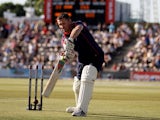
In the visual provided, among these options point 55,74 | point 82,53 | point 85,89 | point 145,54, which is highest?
point 82,53

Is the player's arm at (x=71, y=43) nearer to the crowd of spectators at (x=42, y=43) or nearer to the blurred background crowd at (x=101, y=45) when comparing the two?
the blurred background crowd at (x=101, y=45)

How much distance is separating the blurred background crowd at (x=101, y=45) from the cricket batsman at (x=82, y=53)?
29.4 m

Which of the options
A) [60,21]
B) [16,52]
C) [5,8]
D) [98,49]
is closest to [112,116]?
[98,49]

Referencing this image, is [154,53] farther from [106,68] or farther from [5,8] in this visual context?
[5,8]

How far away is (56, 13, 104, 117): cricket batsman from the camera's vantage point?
43.0 ft

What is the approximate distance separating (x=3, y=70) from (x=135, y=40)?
36.7 feet

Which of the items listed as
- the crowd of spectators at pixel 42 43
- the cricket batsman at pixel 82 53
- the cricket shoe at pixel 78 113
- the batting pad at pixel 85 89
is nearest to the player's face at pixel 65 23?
the cricket batsman at pixel 82 53

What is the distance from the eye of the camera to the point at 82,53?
537 inches

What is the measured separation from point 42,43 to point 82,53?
37.2 metres

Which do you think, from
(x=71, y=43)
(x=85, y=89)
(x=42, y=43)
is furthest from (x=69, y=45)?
(x=42, y=43)

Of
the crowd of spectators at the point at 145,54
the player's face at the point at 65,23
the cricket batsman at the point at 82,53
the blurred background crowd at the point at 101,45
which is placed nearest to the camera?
the cricket batsman at the point at 82,53

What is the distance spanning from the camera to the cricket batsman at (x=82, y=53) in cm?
1309

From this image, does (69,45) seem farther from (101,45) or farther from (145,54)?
(101,45)

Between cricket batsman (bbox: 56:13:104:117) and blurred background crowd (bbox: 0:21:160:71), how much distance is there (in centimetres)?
2936
